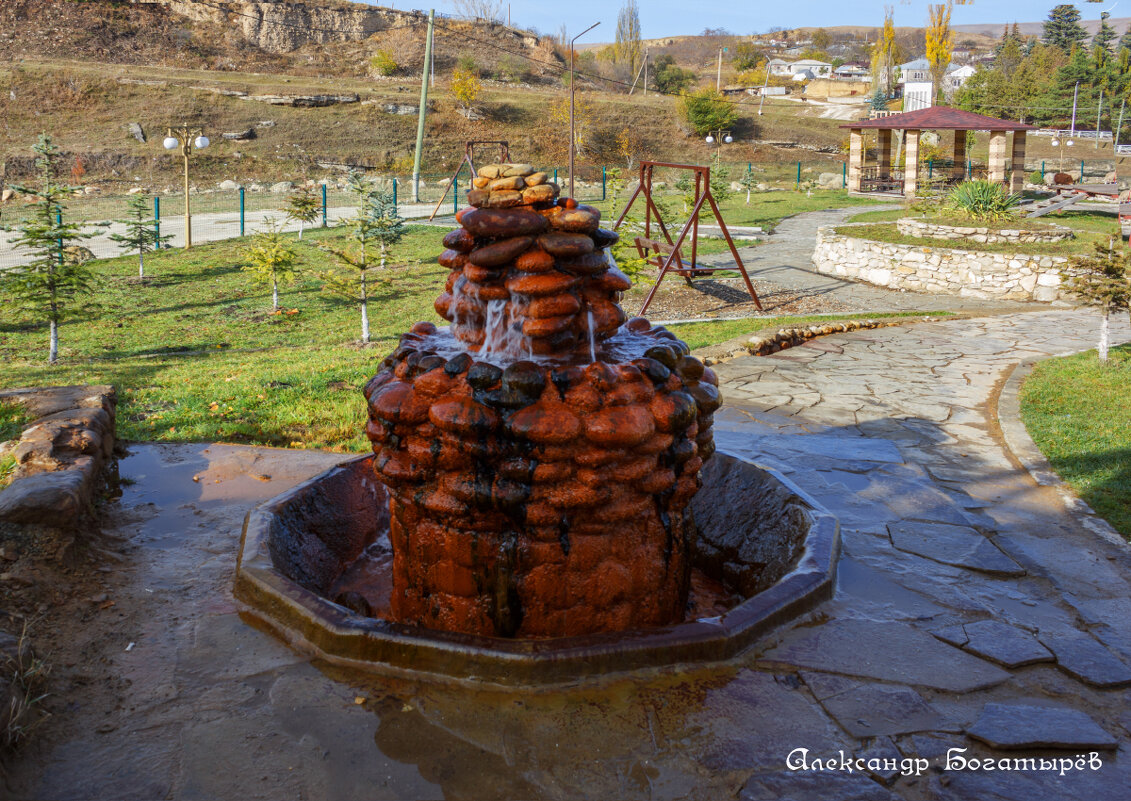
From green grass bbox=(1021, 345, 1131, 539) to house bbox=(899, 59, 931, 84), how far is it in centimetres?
6103

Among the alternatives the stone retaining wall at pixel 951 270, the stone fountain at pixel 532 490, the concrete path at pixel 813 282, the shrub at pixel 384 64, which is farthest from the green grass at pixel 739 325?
the shrub at pixel 384 64

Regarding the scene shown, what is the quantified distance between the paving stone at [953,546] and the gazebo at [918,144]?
2468 cm

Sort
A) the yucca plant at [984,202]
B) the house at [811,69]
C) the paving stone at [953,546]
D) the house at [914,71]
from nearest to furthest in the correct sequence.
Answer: the paving stone at [953,546], the yucca plant at [984,202], the house at [914,71], the house at [811,69]

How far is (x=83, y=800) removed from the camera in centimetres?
218

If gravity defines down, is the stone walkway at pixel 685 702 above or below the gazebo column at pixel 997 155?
below

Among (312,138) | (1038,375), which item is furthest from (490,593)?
(312,138)

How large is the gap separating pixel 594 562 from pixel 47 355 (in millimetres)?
9066

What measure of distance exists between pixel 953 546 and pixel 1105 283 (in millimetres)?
5241

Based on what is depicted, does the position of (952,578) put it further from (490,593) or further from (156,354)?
(156,354)

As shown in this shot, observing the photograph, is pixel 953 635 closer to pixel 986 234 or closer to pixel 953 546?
pixel 953 546

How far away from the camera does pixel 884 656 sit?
2893mm

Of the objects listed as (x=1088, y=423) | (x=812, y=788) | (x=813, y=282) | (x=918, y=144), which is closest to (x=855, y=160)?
(x=918, y=144)

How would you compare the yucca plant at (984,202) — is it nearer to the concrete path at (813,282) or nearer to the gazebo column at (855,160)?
the concrete path at (813,282)

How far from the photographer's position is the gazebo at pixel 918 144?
26094mm
